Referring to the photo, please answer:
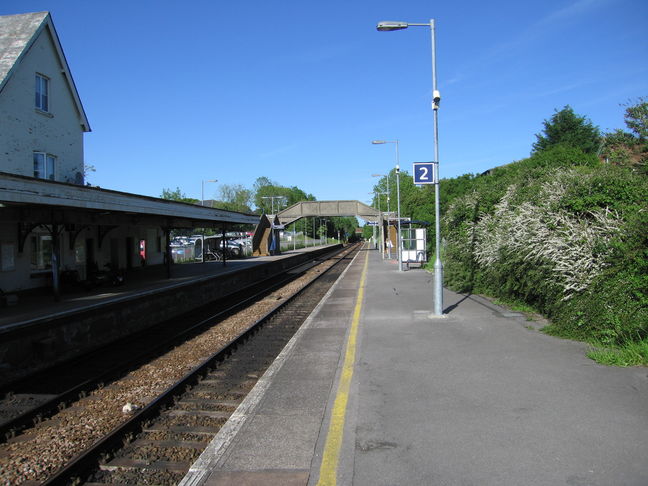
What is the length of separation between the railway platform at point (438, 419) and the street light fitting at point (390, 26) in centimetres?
656

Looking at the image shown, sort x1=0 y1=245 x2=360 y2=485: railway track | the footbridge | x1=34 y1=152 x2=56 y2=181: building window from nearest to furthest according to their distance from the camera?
x1=0 y1=245 x2=360 y2=485: railway track < x1=34 y1=152 x2=56 y2=181: building window < the footbridge

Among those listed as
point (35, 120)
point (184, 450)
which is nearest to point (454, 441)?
point (184, 450)

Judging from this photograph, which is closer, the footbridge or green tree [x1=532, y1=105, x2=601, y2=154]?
green tree [x1=532, y1=105, x2=601, y2=154]

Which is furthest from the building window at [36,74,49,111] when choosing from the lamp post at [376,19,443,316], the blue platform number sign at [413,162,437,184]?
the blue platform number sign at [413,162,437,184]

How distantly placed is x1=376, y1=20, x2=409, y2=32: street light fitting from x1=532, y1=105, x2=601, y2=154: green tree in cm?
4053

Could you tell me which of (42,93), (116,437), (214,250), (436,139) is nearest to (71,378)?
(116,437)

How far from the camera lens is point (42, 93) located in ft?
62.1

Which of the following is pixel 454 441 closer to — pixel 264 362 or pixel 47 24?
pixel 264 362

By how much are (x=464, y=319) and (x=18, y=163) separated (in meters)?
16.3

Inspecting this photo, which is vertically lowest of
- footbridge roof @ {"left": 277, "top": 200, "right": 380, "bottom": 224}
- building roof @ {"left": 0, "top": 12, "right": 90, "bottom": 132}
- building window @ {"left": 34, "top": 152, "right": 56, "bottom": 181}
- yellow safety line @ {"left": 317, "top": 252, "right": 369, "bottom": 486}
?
yellow safety line @ {"left": 317, "top": 252, "right": 369, "bottom": 486}

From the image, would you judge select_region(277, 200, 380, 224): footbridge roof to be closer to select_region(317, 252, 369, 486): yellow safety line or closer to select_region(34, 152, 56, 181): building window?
select_region(34, 152, 56, 181): building window

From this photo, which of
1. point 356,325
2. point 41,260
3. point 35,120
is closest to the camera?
point 356,325

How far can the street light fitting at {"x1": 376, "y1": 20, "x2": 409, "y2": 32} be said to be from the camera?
32.9ft

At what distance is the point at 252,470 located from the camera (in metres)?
3.82
